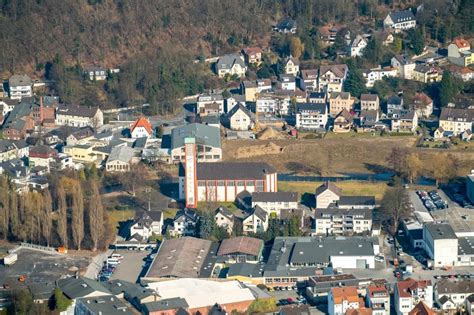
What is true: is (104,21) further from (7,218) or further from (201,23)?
(7,218)

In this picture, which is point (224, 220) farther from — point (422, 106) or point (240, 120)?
point (422, 106)

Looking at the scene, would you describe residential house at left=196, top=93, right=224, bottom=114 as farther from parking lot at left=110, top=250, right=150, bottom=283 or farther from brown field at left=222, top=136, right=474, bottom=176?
parking lot at left=110, top=250, right=150, bottom=283

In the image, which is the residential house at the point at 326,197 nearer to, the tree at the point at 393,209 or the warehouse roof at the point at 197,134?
the tree at the point at 393,209

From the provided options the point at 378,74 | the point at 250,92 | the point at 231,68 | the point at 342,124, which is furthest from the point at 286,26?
the point at 342,124

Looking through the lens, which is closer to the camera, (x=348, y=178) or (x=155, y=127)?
(x=348, y=178)

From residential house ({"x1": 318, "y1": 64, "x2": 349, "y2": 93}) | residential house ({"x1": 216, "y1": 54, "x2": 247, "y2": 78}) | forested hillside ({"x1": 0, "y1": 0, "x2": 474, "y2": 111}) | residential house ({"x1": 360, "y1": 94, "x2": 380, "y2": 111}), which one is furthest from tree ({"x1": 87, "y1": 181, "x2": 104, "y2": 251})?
residential house ({"x1": 216, "y1": 54, "x2": 247, "y2": 78})

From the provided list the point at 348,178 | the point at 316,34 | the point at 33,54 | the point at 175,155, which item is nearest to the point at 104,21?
the point at 33,54

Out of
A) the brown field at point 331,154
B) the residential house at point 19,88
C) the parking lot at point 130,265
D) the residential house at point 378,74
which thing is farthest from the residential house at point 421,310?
the residential house at point 19,88
